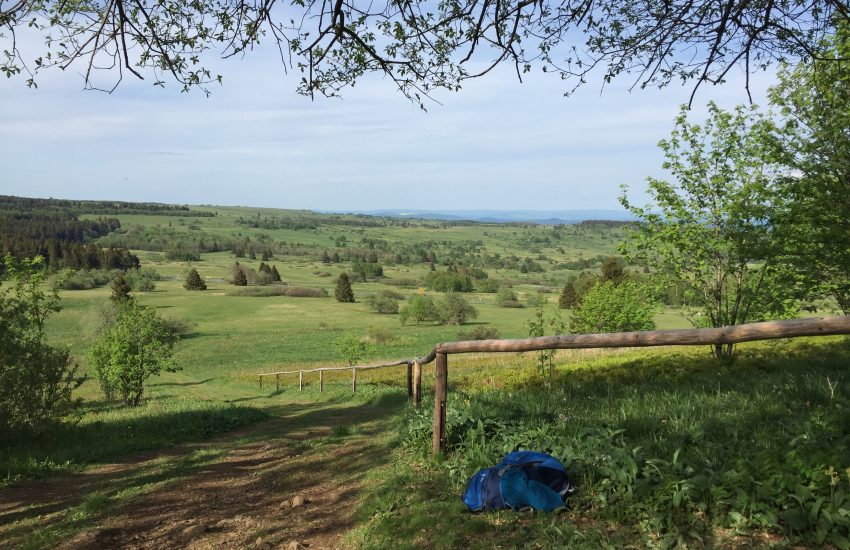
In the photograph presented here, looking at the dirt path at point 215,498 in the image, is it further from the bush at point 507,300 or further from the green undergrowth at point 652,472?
the bush at point 507,300

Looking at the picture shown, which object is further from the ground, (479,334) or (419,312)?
(419,312)

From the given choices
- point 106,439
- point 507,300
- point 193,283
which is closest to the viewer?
point 106,439

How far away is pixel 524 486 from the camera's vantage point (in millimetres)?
3705

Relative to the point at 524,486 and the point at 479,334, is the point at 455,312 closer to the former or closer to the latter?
the point at 479,334

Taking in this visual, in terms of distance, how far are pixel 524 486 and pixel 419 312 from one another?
73.2 metres

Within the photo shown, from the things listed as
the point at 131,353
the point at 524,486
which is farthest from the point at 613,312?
the point at 524,486

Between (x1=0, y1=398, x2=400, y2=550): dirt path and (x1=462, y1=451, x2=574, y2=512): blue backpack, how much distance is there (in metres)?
1.26

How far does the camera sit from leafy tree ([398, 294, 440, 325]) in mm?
76500

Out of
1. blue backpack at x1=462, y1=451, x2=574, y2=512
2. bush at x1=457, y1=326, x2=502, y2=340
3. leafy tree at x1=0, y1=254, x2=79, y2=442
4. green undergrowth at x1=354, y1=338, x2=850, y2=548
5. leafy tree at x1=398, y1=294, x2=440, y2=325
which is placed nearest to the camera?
green undergrowth at x1=354, y1=338, x2=850, y2=548

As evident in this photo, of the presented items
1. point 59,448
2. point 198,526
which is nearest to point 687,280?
point 198,526

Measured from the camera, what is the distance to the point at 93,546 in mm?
4473

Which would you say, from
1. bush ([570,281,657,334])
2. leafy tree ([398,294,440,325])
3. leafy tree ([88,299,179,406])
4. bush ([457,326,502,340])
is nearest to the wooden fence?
leafy tree ([88,299,179,406])

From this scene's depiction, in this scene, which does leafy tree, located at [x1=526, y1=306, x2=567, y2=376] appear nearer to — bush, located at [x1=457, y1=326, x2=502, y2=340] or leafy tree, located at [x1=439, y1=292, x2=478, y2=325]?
bush, located at [x1=457, y1=326, x2=502, y2=340]

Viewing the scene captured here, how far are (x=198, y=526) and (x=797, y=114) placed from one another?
14.4m
